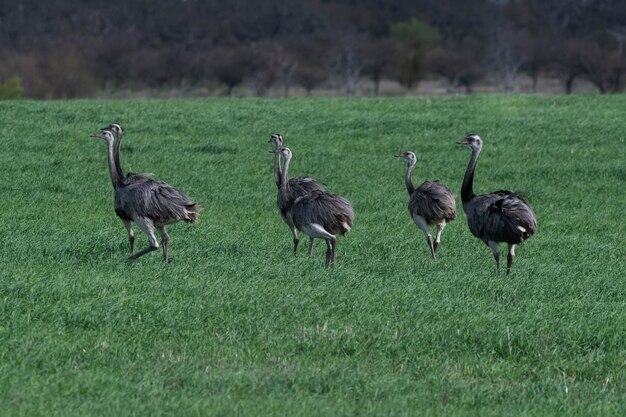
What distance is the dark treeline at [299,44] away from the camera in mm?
79750

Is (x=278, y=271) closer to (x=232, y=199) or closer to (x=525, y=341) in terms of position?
(x=525, y=341)

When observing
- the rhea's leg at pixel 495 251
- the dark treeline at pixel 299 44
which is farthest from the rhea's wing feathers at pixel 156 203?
the dark treeline at pixel 299 44

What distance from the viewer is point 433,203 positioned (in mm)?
16109

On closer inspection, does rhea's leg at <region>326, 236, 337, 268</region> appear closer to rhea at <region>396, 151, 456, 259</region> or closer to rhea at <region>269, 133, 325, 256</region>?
rhea at <region>269, 133, 325, 256</region>

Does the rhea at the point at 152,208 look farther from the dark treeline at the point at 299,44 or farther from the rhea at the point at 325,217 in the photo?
the dark treeline at the point at 299,44

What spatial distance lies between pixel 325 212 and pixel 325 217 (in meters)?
0.06

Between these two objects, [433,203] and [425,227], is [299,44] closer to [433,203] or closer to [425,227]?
[425,227]

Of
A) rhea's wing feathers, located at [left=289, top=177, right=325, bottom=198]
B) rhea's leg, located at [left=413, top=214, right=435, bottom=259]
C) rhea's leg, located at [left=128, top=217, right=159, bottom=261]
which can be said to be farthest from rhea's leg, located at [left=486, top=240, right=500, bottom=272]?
rhea's leg, located at [left=128, top=217, right=159, bottom=261]

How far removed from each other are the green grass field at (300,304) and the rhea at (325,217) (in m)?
0.39

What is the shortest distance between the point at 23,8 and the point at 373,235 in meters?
93.0

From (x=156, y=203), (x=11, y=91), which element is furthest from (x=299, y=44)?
(x=156, y=203)

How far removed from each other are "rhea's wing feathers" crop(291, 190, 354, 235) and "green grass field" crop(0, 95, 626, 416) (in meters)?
0.48

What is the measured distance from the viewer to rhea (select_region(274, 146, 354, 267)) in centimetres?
1477

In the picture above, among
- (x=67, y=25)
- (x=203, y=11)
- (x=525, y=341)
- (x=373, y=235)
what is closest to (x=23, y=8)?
(x=67, y=25)
